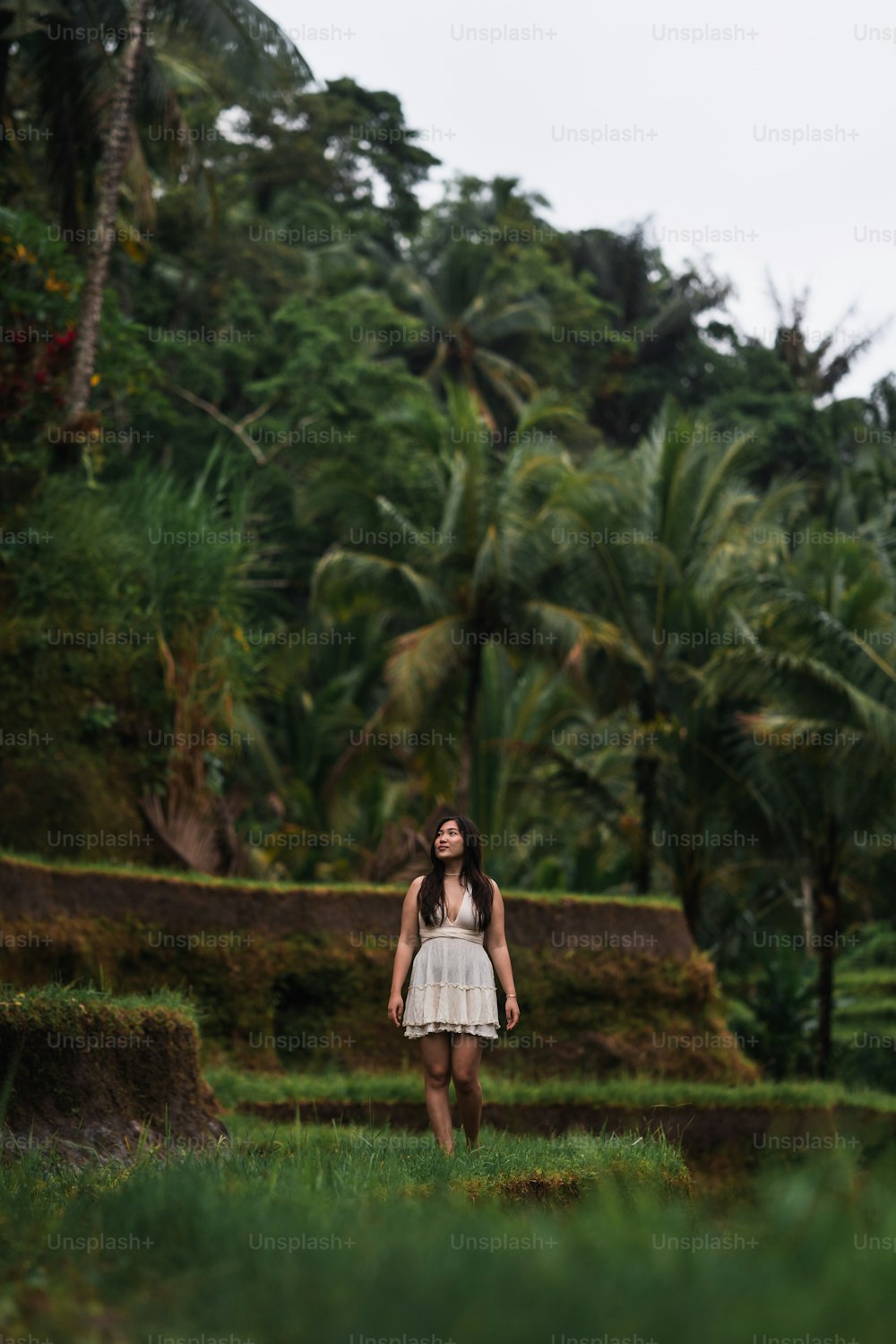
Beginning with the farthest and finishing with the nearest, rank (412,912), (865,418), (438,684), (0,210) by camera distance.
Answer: (865,418) → (438,684) → (0,210) → (412,912)

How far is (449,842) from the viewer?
7.57 m

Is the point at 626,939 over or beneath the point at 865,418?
beneath

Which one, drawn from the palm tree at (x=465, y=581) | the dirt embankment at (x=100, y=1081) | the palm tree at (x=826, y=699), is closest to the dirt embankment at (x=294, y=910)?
the palm tree at (x=826, y=699)

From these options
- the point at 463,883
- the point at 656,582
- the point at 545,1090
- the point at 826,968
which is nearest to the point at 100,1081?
the point at 463,883

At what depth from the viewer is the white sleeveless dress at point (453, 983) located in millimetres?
7496

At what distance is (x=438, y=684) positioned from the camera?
21.2 metres

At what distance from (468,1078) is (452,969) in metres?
0.52

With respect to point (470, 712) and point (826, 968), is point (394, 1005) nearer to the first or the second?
point (826, 968)

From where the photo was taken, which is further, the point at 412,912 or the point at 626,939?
the point at 626,939

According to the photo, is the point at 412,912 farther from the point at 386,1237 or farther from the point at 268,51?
the point at 268,51

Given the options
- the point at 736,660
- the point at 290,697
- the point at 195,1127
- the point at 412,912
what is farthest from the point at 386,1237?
the point at 290,697

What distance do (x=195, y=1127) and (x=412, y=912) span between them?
2.19 metres

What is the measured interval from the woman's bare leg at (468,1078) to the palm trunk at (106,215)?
413 inches

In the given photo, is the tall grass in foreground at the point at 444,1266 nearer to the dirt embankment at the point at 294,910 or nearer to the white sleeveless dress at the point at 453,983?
the white sleeveless dress at the point at 453,983
